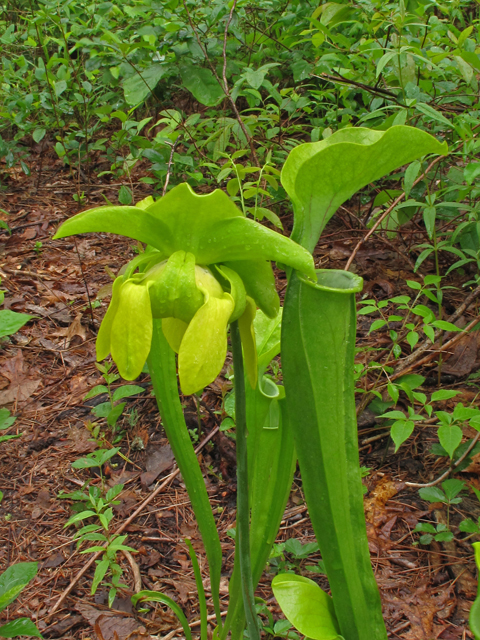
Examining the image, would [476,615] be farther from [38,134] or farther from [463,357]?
[38,134]

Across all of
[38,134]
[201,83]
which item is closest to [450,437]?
[201,83]

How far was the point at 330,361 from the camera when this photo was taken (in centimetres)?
59

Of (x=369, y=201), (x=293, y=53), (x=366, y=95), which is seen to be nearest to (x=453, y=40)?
(x=366, y=95)

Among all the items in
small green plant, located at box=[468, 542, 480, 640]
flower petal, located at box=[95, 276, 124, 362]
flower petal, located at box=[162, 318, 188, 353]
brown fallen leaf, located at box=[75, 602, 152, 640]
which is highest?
flower petal, located at box=[95, 276, 124, 362]

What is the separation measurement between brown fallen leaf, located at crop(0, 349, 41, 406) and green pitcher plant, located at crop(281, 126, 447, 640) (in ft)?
5.37

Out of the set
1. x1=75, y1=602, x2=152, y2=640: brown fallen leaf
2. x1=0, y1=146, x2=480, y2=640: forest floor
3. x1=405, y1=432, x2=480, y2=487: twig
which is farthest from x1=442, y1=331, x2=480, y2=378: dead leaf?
x1=75, y1=602, x2=152, y2=640: brown fallen leaf

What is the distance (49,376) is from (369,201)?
6.01 ft

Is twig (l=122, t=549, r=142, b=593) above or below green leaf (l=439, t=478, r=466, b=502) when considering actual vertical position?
below

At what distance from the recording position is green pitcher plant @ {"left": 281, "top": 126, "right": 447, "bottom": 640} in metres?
0.56

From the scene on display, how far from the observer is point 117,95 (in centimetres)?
304

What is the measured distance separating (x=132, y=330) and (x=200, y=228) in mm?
149

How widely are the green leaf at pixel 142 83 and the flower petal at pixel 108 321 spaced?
6.99 ft

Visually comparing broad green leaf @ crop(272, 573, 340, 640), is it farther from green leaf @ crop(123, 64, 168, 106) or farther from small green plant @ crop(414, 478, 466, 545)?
green leaf @ crop(123, 64, 168, 106)

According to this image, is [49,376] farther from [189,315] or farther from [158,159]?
[189,315]
